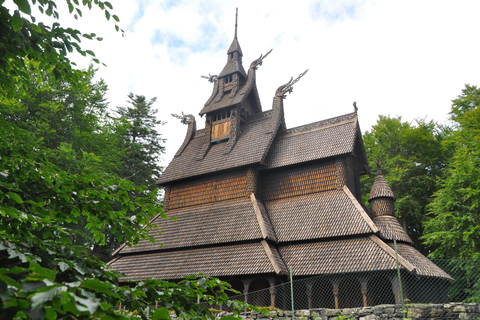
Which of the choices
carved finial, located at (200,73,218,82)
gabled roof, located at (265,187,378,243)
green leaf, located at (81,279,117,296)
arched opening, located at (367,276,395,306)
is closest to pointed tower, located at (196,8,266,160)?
carved finial, located at (200,73,218,82)

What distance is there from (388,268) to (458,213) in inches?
391

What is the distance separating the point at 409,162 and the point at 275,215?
15149 millimetres

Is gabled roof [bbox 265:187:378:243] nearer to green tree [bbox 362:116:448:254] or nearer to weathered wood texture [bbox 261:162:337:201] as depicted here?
weathered wood texture [bbox 261:162:337:201]

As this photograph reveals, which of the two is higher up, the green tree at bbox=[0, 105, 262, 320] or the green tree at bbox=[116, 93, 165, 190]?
the green tree at bbox=[116, 93, 165, 190]

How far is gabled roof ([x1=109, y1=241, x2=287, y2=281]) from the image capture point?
13.5 metres

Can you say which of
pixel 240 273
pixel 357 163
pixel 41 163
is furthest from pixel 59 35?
pixel 357 163

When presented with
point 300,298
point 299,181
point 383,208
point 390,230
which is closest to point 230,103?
point 299,181

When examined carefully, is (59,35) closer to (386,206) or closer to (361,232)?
(361,232)

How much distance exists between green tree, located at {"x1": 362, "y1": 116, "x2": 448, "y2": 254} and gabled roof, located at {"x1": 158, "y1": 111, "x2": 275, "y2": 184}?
11.1 meters

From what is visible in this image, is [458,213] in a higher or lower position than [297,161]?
lower

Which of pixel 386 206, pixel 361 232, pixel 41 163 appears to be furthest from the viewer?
pixel 386 206

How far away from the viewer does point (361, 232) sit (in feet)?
43.5

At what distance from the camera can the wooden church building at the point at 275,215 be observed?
13.1m

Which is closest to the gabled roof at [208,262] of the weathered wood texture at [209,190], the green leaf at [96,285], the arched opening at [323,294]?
the arched opening at [323,294]
